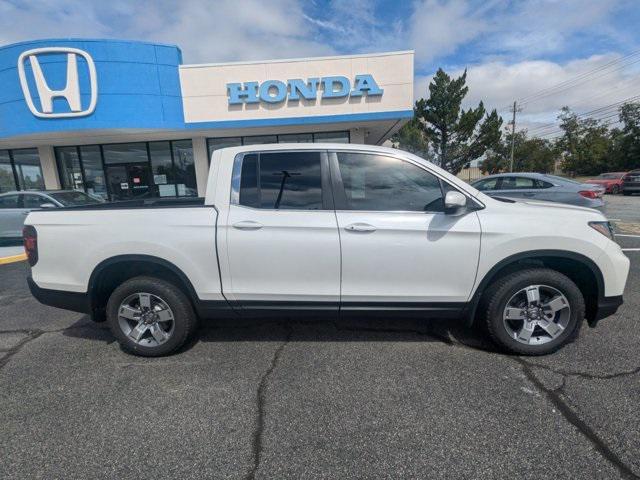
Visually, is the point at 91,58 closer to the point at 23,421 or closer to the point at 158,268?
the point at 158,268

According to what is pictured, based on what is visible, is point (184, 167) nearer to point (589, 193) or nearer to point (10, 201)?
point (10, 201)

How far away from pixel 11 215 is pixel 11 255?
1867mm

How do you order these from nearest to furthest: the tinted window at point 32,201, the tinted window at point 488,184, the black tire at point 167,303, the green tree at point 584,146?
the black tire at point 167,303
the tinted window at point 32,201
the tinted window at point 488,184
the green tree at point 584,146

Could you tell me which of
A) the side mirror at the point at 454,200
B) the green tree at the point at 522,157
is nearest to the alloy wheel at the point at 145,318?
the side mirror at the point at 454,200

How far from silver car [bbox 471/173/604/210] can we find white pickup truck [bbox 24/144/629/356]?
5.48m

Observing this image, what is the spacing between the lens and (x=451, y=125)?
1361 inches

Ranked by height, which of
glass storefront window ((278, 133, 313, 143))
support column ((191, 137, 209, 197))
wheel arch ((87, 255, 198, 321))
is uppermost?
glass storefront window ((278, 133, 313, 143))

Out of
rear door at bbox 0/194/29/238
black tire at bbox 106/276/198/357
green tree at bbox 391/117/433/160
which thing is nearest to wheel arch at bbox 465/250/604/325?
black tire at bbox 106/276/198/357

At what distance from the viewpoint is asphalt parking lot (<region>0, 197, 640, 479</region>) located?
191 cm

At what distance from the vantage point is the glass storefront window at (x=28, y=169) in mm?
13891

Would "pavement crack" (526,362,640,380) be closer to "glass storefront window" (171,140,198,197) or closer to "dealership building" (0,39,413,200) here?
"dealership building" (0,39,413,200)

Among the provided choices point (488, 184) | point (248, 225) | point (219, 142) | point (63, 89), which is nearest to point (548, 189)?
point (488, 184)

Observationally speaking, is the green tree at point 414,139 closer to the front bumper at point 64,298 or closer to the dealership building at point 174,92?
the dealership building at point 174,92

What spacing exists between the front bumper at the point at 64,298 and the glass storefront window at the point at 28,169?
1447 centimetres
